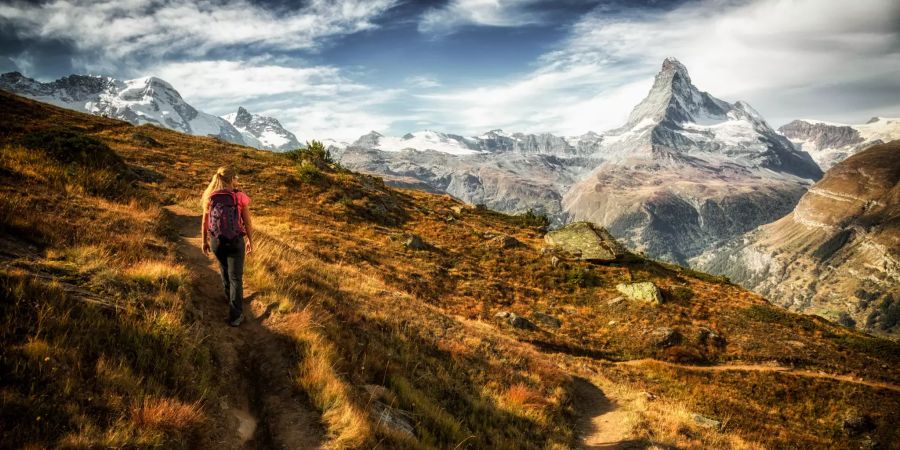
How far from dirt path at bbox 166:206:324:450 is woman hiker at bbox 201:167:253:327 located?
47 cm

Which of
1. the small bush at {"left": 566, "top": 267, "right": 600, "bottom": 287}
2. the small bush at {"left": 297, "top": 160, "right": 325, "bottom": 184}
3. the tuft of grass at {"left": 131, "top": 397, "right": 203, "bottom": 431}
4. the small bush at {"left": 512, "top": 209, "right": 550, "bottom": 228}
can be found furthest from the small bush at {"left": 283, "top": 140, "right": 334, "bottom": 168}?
the tuft of grass at {"left": 131, "top": 397, "right": 203, "bottom": 431}

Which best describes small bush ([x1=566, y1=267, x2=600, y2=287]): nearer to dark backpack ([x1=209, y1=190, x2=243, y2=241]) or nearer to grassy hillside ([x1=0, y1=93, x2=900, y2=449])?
grassy hillside ([x1=0, y1=93, x2=900, y2=449])

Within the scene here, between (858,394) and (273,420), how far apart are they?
89.0ft

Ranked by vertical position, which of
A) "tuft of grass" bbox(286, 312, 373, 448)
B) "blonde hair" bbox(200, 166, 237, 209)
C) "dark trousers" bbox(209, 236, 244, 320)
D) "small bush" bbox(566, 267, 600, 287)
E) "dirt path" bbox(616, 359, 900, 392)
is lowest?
"dirt path" bbox(616, 359, 900, 392)

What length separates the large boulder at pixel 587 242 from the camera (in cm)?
3309

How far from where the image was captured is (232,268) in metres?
9.16

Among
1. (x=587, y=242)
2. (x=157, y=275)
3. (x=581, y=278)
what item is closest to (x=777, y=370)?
(x=581, y=278)

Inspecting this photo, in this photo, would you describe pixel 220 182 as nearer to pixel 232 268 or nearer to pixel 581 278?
pixel 232 268

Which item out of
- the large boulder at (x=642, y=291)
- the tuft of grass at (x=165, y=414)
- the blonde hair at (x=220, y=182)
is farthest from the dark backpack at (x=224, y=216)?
the large boulder at (x=642, y=291)

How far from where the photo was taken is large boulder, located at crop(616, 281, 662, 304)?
2714 cm

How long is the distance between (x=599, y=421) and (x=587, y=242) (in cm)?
2235

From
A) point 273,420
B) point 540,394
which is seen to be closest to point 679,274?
point 540,394

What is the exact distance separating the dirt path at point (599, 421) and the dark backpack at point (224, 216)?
36.7 feet

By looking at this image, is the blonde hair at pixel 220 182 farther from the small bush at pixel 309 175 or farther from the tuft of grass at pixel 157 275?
the small bush at pixel 309 175
